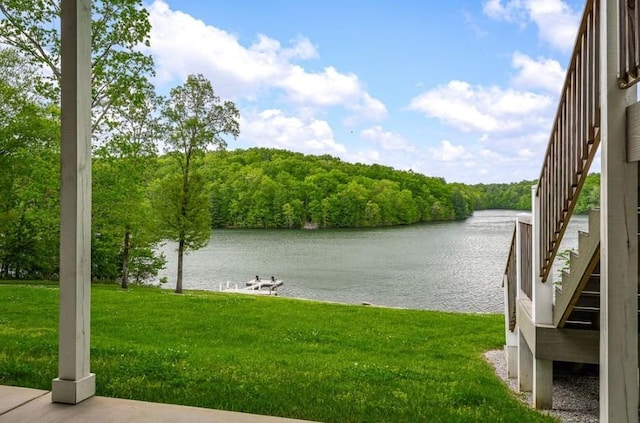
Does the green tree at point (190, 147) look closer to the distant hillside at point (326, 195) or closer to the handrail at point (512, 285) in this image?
the handrail at point (512, 285)

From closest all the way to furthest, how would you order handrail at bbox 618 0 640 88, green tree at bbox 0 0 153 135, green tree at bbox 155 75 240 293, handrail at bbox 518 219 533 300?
handrail at bbox 618 0 640 88, handrail at bbox 518 219 533 300, green tree at bbox 0 0 153 135, green tree at bbox 155 75 240 293

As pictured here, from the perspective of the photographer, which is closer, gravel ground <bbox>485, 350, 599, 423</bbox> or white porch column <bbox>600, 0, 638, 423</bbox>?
white porch column <bbox>600, 0, 638, 423</bbox>

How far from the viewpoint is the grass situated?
272cm

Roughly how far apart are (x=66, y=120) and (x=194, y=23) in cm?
2932

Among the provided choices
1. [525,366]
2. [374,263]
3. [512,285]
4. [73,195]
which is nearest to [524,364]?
[525,366]

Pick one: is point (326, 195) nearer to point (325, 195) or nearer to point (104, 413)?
point (325, 195)

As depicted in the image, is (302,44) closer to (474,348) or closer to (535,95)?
(535,95)

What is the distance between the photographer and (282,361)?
4.30 m

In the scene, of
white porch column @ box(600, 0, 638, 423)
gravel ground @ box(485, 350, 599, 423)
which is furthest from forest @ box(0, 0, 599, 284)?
white porch column @ box(600, 0, 638, 423)

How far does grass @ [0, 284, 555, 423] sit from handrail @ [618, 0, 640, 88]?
1850 millimetres

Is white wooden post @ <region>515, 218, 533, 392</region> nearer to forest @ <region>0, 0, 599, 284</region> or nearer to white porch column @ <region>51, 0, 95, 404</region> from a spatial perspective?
forest @ <region>0, 0, 599, 284</region>

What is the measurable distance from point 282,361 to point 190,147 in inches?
480

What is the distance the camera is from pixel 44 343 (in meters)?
4.20

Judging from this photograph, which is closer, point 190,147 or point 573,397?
point 573,397
